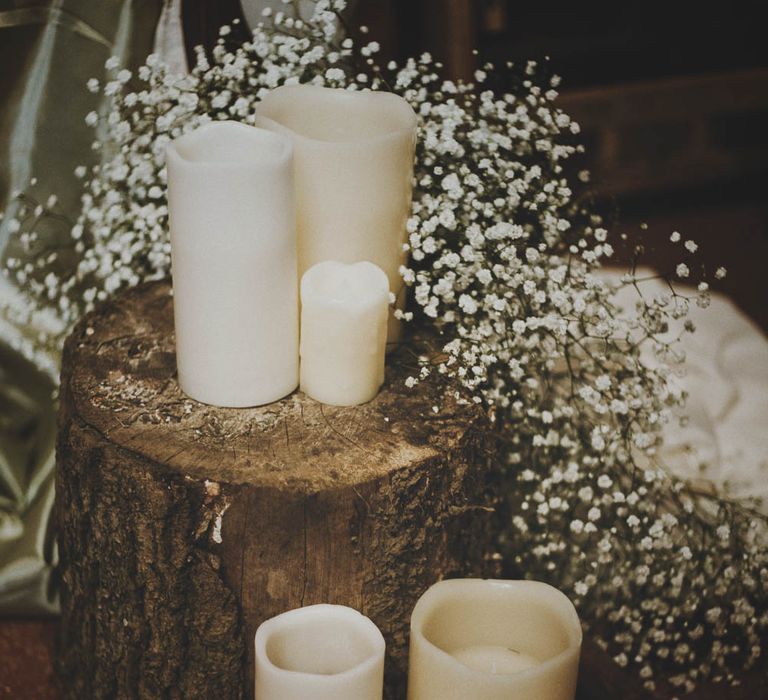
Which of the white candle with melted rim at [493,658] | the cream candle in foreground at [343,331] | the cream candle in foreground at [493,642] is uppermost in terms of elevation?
the cream candle in foreground at [343,331]

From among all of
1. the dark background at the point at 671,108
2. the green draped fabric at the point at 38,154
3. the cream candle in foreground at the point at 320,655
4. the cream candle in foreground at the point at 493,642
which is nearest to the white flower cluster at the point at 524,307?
the green draped fabric at the point at 38,154

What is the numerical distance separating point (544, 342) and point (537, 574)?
1.62 ft

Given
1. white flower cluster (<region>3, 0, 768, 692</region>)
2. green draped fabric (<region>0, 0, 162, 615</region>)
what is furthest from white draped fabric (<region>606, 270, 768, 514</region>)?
green draped fabric (<region>0, 0, 162, 615</region>)

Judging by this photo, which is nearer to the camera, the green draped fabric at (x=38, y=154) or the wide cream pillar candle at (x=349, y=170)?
the wide cream pillar candle at (x=349, y=170)

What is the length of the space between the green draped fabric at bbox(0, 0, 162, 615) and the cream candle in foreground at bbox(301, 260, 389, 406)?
2.51 feet

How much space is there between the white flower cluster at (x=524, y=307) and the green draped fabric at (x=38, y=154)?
0.18 feet

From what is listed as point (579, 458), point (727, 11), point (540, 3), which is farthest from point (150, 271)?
point (727, 11)

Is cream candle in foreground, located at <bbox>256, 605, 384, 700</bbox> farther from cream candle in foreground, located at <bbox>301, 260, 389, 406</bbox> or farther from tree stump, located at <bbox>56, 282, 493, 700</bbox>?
cream candle in foreground, located at <bbox>301, 260, 389, 406</bbox>

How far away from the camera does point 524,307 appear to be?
5.03 ft

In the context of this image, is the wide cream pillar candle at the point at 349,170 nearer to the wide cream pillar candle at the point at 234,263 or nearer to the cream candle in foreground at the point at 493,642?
the wide cream pillar candle at the point at 234,263

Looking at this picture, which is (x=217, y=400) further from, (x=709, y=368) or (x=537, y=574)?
(x=709, y=368)

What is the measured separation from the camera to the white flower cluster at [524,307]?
1497mm

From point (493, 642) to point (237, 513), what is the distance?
44cm

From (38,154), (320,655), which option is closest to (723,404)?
(320,655)
